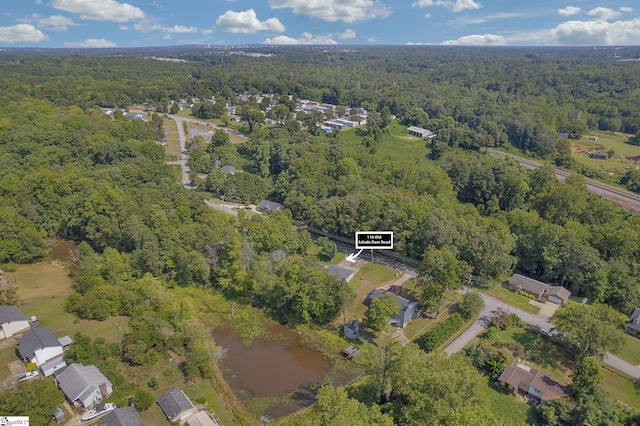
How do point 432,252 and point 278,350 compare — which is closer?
point 278,350

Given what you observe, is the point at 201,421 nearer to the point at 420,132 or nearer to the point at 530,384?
the point at 530,384

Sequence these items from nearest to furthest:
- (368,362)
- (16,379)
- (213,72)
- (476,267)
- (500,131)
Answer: (368,362)
(16,379)
(476,267)
(500,131)
(213,72)

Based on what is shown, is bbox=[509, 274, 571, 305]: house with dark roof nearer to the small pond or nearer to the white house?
the small pond

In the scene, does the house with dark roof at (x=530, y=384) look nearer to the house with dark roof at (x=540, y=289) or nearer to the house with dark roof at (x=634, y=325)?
the house with dark roof at (x=634, y=325)

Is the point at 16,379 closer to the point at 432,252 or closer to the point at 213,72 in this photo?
the point at 432,252

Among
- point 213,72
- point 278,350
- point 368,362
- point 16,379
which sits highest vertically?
point 213,72

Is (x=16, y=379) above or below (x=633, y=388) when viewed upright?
above

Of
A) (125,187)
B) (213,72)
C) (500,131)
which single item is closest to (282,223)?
(125,187)

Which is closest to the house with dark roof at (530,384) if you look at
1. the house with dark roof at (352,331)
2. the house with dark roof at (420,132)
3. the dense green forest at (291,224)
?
the dense green forest at (291,224)

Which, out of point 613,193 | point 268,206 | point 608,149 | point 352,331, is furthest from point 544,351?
point 608,149

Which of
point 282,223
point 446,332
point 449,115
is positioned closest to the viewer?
point 446,332
